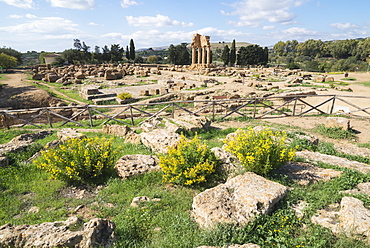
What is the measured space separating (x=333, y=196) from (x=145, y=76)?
3985 centimetres

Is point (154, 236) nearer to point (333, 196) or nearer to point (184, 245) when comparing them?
point (184, 245)

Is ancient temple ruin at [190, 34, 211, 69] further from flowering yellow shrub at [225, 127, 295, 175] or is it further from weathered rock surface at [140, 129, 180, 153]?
flowering yellow shrub at [225, 127, 295, 175]

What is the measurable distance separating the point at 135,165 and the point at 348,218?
463cm

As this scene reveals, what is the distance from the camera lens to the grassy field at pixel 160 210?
11.1ft

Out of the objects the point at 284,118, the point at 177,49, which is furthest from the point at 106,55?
the point at 284,118

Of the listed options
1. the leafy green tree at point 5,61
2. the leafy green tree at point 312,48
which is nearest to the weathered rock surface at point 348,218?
the leafy green tree at point 5,61

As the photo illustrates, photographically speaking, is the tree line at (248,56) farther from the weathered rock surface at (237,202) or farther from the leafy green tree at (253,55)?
the weathered rock surface at (237,202)

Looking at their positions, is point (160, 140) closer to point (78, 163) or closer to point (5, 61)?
point (78, 163)

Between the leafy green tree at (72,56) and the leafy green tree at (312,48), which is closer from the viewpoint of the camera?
the leafy green tree at (72,56)

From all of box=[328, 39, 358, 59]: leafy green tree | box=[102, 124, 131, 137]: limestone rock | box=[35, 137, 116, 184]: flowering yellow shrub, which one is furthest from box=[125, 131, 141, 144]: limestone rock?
box=[328, 39, 358, 59]: leafy green tree

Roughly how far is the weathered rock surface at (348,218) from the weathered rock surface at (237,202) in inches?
28.9

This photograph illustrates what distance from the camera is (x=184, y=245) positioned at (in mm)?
3369

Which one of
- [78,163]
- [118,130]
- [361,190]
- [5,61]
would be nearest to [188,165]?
[78,163]

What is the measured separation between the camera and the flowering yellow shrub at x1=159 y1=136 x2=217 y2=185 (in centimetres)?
507
